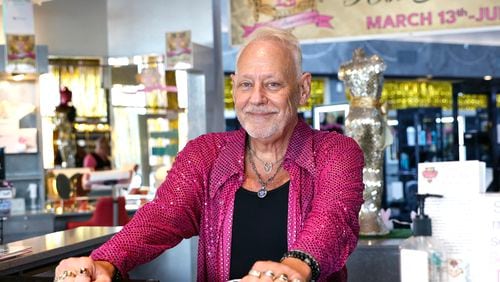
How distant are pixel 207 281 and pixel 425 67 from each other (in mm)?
11132

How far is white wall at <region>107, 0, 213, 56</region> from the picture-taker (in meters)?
7.34

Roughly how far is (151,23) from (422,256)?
262 inches

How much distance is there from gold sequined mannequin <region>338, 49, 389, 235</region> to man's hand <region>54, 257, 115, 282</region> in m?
2.19

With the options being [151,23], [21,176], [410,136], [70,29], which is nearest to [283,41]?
[151,23]

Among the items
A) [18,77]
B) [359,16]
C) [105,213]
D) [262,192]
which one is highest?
[359,16]

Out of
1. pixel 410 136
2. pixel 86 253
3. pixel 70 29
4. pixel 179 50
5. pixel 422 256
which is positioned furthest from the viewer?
pixel 410 136

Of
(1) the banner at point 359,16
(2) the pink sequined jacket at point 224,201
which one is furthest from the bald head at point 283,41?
(1) the banner at point 359,16

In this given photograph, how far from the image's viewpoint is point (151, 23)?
7621mm

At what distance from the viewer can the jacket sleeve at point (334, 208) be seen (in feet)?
4.75

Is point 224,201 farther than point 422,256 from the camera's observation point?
Yes

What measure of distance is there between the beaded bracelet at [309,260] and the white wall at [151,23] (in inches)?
237

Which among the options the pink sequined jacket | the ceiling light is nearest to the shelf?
the ceiling light

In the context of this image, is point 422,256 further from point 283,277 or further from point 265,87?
point 265,87

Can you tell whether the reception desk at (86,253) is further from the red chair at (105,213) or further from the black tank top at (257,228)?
the red chair at (105,213)
